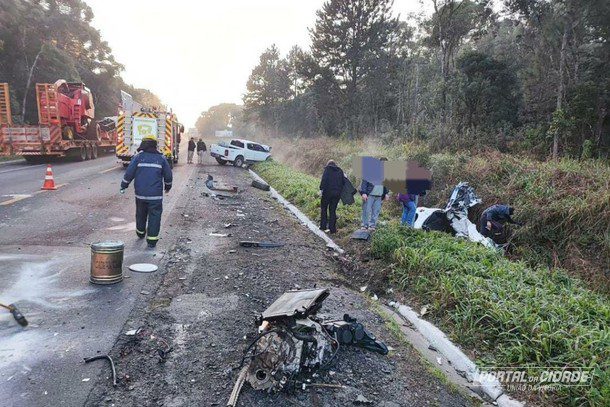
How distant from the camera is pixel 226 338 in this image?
3852 millimetres

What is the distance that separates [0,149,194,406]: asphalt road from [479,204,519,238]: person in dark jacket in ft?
20.1

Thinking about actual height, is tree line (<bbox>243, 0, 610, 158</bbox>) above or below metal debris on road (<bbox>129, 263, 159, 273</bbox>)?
above

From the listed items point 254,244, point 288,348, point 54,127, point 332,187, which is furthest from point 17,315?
point 54,127

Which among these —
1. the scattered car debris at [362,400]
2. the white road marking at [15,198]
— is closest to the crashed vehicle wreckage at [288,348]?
the scattered car debris at [362,400]

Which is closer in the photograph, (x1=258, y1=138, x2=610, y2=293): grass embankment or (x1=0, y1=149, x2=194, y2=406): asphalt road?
(x1=0, y1=149, x2=194, y2=406): asphalt road

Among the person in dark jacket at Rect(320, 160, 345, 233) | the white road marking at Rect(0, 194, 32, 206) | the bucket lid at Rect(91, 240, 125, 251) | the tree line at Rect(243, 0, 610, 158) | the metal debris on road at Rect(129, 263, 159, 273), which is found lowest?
the white road marking at Rect(0, 194, 32, 206)

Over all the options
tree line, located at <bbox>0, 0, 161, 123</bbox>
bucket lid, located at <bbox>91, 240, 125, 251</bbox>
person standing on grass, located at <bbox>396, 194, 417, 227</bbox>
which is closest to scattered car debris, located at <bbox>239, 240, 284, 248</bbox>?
bucket lid, located at <bbox>91, 240, 125, 251</bbox>

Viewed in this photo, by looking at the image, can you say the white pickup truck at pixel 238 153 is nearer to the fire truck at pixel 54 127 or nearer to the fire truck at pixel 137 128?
the fire truck at pixel 137 128

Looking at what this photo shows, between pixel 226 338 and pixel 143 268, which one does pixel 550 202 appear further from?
pixel 143 268

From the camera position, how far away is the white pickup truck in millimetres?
24297

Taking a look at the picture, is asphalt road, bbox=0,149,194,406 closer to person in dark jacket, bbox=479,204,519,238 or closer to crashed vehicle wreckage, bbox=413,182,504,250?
crashed vehicle wreckage, bbox=413,182,504,250

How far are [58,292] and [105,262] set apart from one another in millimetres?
580

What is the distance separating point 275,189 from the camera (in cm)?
1552

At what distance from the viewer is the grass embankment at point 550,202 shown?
6.84 metres
